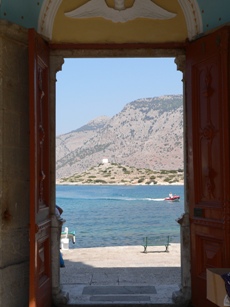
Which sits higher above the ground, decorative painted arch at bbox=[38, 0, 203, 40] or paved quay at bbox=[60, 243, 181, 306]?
decorative painted arch at bbox=[38, 0, 203, 40]

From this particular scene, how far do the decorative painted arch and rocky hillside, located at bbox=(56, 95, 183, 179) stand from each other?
10886 cm

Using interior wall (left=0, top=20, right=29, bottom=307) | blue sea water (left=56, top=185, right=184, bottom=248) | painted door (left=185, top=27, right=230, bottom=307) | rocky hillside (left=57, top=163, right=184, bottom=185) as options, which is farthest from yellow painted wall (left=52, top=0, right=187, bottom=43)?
rocky hillside (left=57, top=163, right=184, bottom=185)

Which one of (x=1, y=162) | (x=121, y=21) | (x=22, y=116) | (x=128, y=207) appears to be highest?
(x=121, y=21)

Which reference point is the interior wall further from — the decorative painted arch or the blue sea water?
the blue sea water

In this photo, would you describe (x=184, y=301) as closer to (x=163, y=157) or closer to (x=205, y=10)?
(x=205, y=10)

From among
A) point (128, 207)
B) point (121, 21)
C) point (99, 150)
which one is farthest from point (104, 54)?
point (99, 150)

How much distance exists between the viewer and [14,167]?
476 cm

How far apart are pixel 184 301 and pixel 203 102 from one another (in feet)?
7.05

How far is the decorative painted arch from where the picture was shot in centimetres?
527

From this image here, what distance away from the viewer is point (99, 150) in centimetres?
13800

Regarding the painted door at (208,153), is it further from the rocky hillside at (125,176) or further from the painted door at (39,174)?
the rocky hillside at (125,176)

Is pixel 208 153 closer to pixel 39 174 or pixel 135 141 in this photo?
pixel 39 174

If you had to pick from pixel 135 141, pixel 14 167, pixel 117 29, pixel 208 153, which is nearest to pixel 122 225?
pixel 117 29

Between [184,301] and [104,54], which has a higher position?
[104,54]
